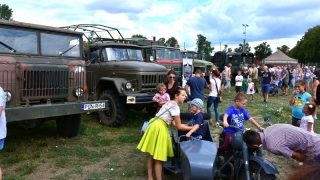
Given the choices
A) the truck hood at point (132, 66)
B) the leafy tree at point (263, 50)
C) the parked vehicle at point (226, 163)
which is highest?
the leafy tree at point (263, 50)

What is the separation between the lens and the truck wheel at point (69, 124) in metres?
6.52

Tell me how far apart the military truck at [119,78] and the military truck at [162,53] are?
3.84 m

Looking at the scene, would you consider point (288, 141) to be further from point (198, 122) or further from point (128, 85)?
point (128, 85)

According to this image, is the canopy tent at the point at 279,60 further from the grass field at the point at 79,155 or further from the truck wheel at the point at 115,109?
the truck wheel at the point at 115,109

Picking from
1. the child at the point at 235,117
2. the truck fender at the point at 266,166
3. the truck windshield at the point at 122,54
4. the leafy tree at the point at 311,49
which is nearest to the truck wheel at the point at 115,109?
the truck windshield at the point at 122,54

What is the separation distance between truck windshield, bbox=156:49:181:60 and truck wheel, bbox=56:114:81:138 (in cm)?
705

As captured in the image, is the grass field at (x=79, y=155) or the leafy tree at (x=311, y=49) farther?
the leafy tree at (x=311, y=49)

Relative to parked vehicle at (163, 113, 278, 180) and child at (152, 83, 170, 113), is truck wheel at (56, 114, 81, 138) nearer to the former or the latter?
child at (152, 83, 170, 113)

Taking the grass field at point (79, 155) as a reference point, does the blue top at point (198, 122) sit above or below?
above

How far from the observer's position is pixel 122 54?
8469mm

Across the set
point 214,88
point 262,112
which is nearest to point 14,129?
point 214,88

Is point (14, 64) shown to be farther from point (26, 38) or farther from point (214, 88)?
point (214, 88)

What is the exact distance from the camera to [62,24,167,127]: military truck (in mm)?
7434

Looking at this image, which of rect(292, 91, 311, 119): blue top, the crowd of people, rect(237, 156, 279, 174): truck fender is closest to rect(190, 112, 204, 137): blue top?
the crowd of people
